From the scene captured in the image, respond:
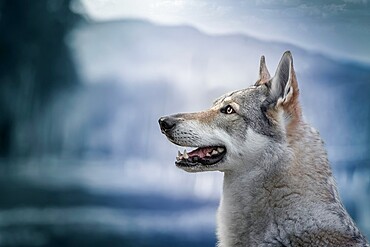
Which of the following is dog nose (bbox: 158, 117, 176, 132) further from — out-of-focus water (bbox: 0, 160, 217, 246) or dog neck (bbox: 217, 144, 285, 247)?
out-of-focus water (bbox: 0, 160, 217, 246)

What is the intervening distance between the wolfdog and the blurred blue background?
67cm

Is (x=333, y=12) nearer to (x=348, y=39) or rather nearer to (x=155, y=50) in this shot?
(x=348, y=39)

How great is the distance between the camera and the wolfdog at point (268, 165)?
1.75 meters

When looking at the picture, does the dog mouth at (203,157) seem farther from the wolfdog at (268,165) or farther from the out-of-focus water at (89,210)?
the out-of-focus water at (89,210)

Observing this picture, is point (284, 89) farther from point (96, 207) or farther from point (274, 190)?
point (96, 207)

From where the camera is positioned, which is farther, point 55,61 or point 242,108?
point 55,61

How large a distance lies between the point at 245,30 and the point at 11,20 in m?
0.97

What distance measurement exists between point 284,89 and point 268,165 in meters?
0.22

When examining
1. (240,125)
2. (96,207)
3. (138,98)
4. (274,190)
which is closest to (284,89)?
(240,125)

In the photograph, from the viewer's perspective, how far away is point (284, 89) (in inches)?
73.4

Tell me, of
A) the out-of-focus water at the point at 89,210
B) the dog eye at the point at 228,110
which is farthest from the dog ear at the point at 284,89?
the out-of-focus water at the point at 89,210

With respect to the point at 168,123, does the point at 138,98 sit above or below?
above

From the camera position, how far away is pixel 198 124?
1939mm

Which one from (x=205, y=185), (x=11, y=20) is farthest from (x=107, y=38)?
(x=205, y=185)
